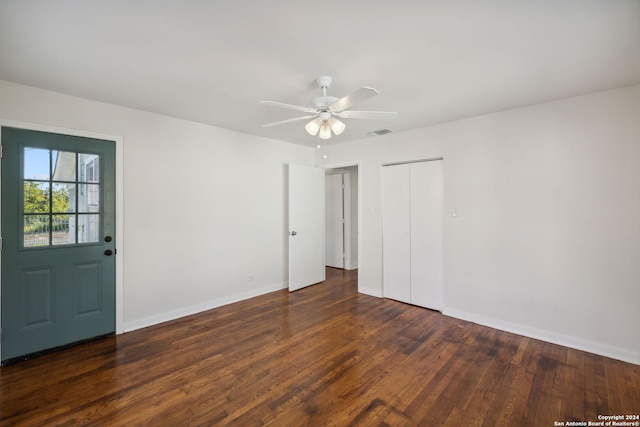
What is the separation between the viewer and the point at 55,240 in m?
2.76

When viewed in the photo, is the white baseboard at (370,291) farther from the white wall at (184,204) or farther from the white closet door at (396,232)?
the white wall at (184,204)

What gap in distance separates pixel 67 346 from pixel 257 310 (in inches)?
76.1

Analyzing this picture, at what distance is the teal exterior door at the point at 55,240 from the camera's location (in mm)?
2549

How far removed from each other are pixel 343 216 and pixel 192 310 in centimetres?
357

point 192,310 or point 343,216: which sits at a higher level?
point 343,216

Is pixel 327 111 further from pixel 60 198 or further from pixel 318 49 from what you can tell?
pixel 60 198

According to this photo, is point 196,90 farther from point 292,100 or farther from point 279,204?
point 279,204

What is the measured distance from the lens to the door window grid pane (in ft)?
8.65

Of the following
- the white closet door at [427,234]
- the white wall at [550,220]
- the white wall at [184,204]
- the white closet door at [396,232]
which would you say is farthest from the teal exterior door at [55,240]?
the white wall at [550,220]

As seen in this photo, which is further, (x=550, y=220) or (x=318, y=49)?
(x=550, y=220)

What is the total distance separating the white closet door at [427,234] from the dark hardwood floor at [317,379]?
1.90 feet

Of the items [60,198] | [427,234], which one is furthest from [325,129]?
[60,198]

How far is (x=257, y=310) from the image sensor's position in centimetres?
378

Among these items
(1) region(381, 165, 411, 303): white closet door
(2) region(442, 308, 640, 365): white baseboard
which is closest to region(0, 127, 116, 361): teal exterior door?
(1) region(381, 165, 411, 303): white closet door
